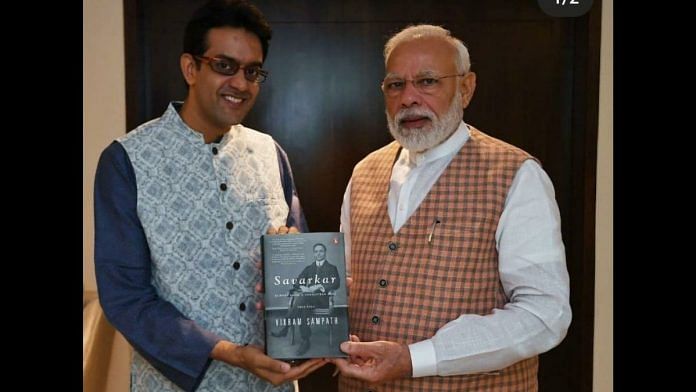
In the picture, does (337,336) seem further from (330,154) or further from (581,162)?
(581,162)

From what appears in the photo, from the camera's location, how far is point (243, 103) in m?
1.65

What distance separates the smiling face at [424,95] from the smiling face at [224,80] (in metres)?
0.29

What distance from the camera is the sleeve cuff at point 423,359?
157 cm

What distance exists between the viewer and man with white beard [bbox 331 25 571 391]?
5.19 feet

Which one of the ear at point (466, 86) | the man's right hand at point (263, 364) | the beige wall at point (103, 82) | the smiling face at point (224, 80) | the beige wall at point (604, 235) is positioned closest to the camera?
the man's right hand at point (263, 364)

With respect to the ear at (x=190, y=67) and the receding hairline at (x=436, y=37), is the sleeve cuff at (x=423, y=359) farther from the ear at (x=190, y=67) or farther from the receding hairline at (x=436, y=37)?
the ear at (x=190, y=67)

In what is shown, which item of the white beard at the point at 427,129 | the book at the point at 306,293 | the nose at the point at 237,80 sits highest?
the nose at the point at 237,80

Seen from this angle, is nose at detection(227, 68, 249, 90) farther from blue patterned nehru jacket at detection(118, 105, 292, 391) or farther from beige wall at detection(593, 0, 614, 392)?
beige wall at detection(593, 0, 614, 392)

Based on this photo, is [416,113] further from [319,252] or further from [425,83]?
[319,252]

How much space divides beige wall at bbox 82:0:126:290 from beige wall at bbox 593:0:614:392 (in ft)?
4.74

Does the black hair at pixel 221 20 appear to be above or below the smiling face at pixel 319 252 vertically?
above

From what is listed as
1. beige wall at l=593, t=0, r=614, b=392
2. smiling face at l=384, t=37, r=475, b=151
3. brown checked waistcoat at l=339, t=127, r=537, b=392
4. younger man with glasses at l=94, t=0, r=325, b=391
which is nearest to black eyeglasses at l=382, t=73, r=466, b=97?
smiling face at l=384, t=37, r=475, b=151

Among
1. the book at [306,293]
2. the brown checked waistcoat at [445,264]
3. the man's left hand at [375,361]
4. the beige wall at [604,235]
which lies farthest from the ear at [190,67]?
the beige wall at [604,235]
